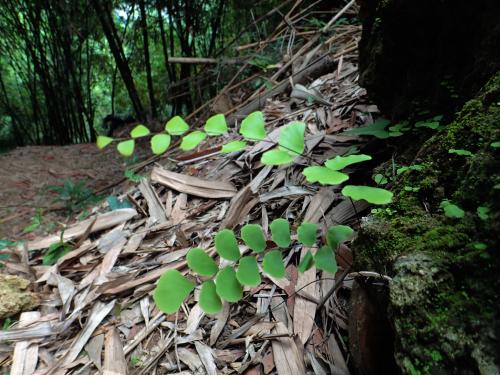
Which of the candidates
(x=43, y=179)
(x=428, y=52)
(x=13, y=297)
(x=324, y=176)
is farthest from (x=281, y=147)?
(x=43, y=179)

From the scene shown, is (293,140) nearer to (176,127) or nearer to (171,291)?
(176,127)

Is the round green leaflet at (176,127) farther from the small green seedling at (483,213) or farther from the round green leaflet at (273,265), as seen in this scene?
the small green seedling at (483,213)

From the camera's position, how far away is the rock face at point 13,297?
1.38 metres

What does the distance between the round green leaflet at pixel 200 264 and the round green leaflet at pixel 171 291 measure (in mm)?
45

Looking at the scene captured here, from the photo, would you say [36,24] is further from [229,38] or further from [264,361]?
[264,361]

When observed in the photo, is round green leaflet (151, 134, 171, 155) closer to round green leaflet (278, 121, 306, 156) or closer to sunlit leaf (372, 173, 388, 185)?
round green leaflet (278, 121, 306, 156)

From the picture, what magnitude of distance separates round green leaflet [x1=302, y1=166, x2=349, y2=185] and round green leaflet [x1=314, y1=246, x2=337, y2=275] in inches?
7.4

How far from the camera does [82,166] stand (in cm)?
361

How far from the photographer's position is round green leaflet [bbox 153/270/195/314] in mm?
747

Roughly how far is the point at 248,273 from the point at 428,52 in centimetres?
103

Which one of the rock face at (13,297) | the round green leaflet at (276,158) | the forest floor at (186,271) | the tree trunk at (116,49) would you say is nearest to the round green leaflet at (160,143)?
the round green leaflet at (276,158)

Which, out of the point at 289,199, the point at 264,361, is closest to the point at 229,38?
the point at 289,199

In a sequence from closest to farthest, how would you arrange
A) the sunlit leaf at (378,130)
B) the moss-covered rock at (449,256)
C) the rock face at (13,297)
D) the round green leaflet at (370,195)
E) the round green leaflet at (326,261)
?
the moss-covered rock at (449,256) < the round green leaflet at (370,195) < the round green leaflet at (326,261) < the sunlit leaf at (378,130) < the rock face at (13,297)

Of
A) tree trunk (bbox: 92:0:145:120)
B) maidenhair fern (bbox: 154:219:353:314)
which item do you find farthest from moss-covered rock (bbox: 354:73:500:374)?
tree trunk (bbox: 92:0:145:120)
